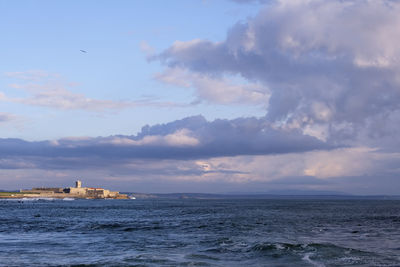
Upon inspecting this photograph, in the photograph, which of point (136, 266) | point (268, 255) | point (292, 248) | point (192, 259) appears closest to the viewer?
point (136, 266)

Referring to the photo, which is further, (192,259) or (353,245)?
(353,245)

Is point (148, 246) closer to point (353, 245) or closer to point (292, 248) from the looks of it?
point (292, 248)

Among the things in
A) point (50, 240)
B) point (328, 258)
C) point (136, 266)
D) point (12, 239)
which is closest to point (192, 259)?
point (136, 266)

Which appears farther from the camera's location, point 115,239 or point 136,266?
point 115,239

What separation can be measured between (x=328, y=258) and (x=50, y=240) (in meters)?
35.8

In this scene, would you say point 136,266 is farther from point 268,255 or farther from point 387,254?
point 387,254

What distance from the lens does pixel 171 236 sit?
63938 mm

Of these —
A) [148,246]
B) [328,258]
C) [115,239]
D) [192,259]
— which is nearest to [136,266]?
[192,259]

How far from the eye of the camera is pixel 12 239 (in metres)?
59.9

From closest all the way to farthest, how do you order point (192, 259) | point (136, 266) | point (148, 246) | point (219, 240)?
point (136, 266) < point (192, 259) < point (148, 246) < point (219, 240)

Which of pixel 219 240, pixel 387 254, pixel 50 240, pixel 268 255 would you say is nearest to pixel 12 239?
pixel 50 240

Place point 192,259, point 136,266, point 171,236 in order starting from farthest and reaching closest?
point 171,236 → point 192,259 → point 136,266

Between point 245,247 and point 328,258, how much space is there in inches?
423

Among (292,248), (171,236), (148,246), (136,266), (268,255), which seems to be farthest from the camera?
(171,236)
